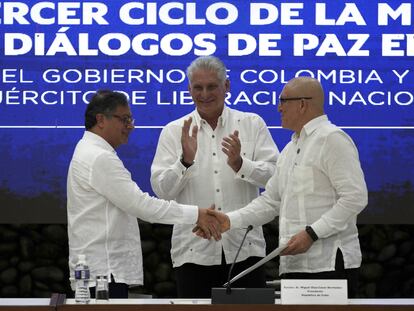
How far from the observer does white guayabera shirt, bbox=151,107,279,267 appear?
557 centimetres

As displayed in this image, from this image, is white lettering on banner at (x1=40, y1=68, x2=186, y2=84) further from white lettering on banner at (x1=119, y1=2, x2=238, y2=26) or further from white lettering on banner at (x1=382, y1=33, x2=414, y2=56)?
white lettering on banner at (x1=382, y1=33, x2=414, y2=56)

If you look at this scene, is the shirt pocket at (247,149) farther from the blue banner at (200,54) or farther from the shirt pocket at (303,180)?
the blue banner at (200,54)

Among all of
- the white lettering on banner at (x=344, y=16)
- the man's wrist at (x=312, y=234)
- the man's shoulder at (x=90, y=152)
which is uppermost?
the white lettering on banner at (x=344, y=16)

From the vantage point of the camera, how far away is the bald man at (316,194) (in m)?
4.91

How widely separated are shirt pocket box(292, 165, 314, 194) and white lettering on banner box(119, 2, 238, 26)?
80.9 inches

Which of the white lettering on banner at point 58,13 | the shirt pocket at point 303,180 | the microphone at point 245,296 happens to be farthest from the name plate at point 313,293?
the white lettering on banner at point 58,13

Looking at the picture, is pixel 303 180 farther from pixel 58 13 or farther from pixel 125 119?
pixel 58 13

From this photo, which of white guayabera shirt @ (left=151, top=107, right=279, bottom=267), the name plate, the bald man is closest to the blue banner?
white guayabera shirt @ (left=151, top=107, right=279, bottom=267)

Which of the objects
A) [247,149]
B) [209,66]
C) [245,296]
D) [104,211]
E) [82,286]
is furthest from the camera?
[247,149]

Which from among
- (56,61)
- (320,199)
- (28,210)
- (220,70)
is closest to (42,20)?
(56,61)

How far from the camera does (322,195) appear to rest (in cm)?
504

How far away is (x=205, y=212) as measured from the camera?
17.8 feet

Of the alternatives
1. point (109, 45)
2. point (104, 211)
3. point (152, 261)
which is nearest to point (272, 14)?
point (109, 45)

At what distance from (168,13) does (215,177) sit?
160 centimetres
